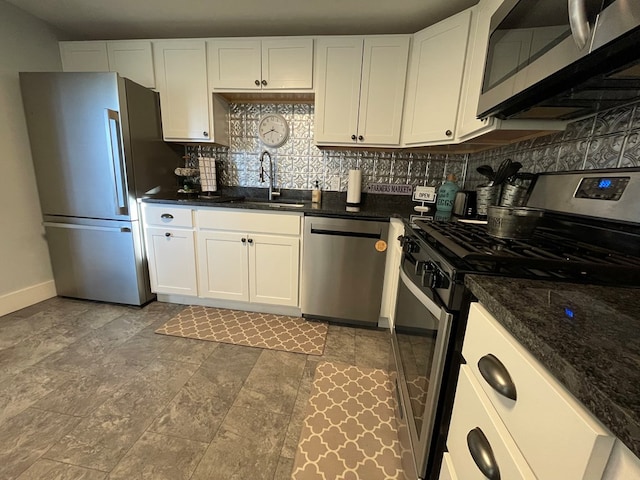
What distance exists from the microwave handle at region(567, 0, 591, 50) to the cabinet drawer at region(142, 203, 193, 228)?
88.5 inches

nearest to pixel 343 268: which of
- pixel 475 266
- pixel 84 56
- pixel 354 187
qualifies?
pixel 354 187

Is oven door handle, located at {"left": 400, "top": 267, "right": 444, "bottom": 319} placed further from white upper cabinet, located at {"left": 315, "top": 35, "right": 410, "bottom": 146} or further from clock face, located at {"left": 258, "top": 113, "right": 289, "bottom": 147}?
clock face, located at {"left": 258, "top": 113, "right": 289, "bottom": 147}

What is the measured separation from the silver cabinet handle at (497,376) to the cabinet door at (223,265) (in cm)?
184

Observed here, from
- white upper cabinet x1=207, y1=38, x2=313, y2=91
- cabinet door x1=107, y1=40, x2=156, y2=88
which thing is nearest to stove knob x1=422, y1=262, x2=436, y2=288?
white upper cabinet x1=207, y1=38, x2=313, y2=91

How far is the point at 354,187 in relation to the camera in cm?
229

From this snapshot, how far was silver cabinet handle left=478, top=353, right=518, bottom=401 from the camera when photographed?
1.51 ft

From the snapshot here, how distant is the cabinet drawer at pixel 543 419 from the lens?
306 millimetres

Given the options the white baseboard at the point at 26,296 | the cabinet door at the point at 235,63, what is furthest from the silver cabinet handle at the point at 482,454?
the white baseboard at the point at 26,296

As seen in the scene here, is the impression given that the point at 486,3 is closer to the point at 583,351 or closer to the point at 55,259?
the point at 583,351

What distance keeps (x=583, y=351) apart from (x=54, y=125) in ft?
10.3

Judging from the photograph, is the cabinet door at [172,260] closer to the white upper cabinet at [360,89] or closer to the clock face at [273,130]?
the clock face at [273,130]

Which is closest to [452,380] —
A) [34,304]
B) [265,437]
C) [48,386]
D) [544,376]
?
[544,376]

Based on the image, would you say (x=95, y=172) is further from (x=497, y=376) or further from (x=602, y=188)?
(x=602, y=188)

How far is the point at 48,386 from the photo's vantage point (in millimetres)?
1443
